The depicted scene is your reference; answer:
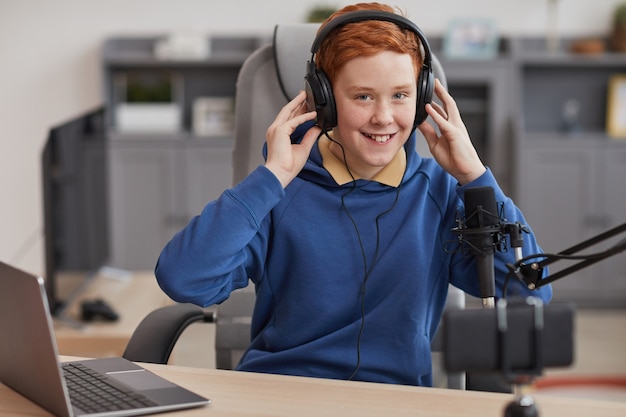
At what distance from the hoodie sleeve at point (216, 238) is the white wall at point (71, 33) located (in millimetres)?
3419

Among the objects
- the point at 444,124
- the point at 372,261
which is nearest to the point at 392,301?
the point at 372,261

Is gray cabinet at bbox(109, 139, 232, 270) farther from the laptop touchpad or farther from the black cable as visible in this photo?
the laptop touchpad

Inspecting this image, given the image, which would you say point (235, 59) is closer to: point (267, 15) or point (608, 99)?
point (267, 15)

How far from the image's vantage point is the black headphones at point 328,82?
1545 mm

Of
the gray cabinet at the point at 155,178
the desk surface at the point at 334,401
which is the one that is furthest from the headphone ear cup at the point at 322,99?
the gray cabinet at the point at 155,178

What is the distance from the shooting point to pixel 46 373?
1.18 m

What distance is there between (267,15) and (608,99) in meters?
1.71

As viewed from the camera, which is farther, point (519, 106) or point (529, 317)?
point (519, 106)

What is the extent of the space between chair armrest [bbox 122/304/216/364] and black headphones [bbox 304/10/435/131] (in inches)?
17.8

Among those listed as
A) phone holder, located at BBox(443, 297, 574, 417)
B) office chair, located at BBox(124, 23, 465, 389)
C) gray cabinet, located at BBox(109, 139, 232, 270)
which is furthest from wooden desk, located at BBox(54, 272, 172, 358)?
phone holder, located at BBox(443, 297, 574, 417)

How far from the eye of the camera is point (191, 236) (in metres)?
1.53

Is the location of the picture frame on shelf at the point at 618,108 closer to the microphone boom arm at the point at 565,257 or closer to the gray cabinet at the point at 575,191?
the gray cabinet at the point at 575,191

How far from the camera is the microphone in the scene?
1.29 metres

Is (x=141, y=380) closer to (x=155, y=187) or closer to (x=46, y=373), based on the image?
(x=46, y=373)
